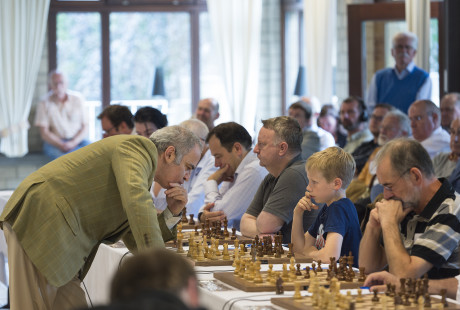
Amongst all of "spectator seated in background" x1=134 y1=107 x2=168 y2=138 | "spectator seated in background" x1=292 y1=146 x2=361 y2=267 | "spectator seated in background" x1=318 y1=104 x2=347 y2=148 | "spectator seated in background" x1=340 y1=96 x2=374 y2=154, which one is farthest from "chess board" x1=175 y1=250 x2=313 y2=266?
"spectator seated in background" x1=318 y1=104 x2=347 y2=148

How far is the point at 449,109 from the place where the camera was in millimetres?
6945

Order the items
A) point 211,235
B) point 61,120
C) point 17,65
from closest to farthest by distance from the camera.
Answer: point 211,235, point 61,120, point 17,65

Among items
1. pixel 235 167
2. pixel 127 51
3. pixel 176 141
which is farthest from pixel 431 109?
pixel 127 51

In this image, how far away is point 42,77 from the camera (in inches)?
461

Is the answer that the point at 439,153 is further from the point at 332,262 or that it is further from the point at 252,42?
the point at 252,42

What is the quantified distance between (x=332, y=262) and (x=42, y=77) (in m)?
9.52

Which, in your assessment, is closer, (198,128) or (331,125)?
(198,128)

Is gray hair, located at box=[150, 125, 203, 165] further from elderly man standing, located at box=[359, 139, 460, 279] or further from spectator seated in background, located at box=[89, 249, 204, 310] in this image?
spectator seated in background, located at box=[89, 249, 204, 310]

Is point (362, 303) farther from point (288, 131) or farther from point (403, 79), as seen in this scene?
point (403, 79)

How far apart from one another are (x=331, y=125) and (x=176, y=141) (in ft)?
18.8

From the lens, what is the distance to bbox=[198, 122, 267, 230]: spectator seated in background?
466 centimetres

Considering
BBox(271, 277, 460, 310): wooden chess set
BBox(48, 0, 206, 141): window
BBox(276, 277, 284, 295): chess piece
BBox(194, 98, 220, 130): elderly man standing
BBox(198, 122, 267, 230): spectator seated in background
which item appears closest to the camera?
BBox(271, 277, 460, 310): wooden chess set

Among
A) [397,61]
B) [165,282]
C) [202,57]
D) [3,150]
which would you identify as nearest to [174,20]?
[202,57]

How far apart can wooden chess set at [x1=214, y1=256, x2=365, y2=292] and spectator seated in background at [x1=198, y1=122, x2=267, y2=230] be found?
1.73 m
